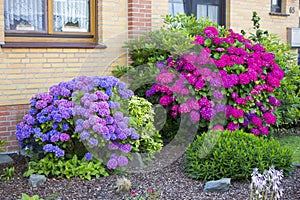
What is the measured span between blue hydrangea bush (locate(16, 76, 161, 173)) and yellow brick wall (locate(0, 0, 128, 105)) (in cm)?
74

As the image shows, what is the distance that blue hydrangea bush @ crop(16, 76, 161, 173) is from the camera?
4968 mm

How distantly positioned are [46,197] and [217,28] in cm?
413

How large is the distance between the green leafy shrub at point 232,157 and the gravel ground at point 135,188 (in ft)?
0.40

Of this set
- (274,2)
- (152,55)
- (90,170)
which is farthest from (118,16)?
(274,2)

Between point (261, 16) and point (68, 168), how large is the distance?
21.1 feet

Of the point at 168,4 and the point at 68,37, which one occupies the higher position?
the point at 168,4

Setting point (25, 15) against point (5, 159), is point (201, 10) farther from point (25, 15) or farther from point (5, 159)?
point (5, 159)

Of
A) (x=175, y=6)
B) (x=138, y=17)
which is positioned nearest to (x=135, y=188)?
(x=138, y=17)

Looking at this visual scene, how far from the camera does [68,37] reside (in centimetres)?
662

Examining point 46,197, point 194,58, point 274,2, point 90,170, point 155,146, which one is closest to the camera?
point 46,197

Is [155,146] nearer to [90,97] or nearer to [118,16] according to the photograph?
[90,97]

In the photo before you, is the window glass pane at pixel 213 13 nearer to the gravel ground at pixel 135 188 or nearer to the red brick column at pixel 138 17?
the red brick column at pixel 138 17

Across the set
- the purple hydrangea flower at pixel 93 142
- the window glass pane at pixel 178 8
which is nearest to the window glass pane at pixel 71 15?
the window glass pane at pixel 178 8

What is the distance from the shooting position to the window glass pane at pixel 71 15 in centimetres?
654
